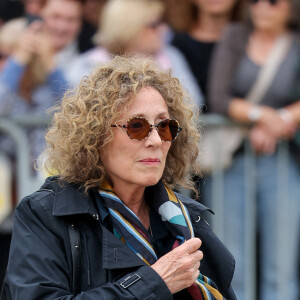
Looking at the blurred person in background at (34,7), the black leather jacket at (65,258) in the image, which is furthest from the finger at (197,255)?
the blurred person in background at (34,7)

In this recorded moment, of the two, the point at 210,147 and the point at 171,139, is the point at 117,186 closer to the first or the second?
the point at 171,139

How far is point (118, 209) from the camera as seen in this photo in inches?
108

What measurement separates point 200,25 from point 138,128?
112 inches

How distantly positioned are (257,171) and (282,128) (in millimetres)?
335

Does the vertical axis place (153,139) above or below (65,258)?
above

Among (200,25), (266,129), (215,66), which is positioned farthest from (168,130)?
(200,25)

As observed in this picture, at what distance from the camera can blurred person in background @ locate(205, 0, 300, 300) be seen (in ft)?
16.8

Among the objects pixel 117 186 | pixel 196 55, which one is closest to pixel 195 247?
pixel 117 186

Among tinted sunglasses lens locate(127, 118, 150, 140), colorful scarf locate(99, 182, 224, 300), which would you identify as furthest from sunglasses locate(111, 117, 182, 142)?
colorful scarf locate(99, 182, 224, 300)

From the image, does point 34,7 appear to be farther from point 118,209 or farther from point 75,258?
point 75,258

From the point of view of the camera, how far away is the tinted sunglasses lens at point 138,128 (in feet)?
9.13

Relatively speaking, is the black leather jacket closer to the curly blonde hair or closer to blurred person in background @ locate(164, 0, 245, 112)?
the curly blonde hair

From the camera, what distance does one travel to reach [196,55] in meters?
5.40

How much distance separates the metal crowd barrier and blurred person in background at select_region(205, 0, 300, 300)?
35mm
